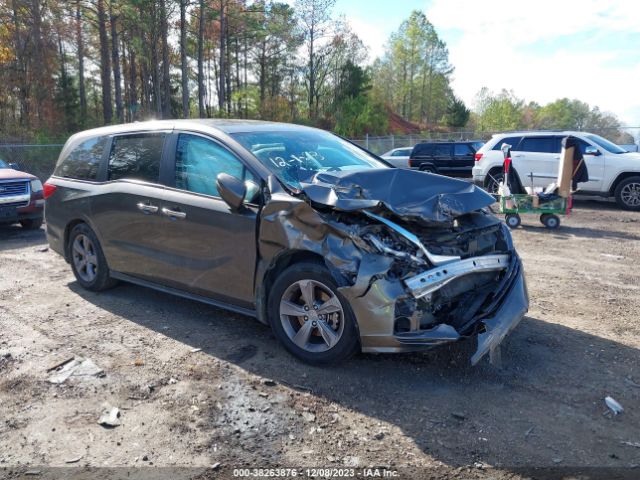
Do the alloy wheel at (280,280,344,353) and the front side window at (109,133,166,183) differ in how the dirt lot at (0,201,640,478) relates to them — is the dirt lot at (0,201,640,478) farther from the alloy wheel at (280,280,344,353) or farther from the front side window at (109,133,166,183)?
the front side window at (109,133,166,183)

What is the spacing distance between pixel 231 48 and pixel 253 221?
Answer: 47.5m

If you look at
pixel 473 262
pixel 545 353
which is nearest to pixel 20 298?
pixel 473 262

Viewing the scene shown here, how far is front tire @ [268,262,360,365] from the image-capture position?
3641 millimetres

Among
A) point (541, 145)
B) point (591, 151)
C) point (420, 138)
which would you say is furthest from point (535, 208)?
point (420, 138)

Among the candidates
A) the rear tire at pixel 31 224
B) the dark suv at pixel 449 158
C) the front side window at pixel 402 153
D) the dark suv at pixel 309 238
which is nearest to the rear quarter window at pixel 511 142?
the dark suv at pixel 449 158

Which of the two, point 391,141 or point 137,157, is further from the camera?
point 391,141

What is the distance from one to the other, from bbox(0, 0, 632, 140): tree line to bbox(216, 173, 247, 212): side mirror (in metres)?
24.5

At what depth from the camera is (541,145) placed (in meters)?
13.1

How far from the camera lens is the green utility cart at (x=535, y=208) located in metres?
9.66

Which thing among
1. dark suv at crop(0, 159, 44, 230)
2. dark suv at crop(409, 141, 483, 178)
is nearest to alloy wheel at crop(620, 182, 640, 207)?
dark suv at crop(409, 141, 483, 178)

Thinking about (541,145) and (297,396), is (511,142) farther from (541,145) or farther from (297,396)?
(297,396)

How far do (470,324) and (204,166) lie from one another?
8.40 feet

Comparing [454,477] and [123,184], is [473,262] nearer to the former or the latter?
[454,477]

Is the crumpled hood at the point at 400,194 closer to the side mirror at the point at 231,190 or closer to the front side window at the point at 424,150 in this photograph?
the side mirror at the point at 231,190
